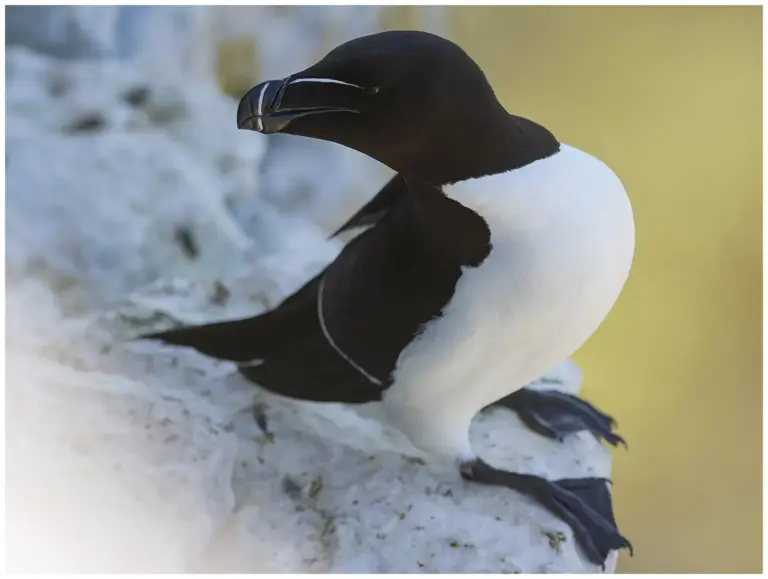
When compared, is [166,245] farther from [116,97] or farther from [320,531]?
[320,531]

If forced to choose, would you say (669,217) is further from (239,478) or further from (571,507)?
(239,478)

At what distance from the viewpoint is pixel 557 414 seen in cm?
76

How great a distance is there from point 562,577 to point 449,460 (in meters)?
0.15

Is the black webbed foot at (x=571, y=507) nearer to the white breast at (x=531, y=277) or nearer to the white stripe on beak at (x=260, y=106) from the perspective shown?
the white breast at (x=531, y=277)

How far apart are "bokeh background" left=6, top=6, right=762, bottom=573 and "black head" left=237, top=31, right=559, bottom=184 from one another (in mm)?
315

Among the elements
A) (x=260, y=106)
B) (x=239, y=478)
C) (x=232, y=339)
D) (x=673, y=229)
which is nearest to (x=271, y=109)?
(x=260, y=106)

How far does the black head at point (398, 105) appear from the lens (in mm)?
439

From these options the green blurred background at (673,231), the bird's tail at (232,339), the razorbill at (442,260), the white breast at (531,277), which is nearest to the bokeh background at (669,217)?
the green blurred background at (673,231)

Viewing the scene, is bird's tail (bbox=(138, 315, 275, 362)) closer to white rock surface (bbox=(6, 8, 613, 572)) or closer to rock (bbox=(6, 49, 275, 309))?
white rock surface (bbox=(6, 8, 613, 572))

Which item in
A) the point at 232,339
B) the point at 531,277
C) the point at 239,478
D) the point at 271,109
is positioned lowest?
the point at 239,478

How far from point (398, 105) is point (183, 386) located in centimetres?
46

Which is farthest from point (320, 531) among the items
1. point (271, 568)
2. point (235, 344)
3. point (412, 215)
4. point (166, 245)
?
point (166, 245)

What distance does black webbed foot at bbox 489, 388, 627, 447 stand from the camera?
0.75 meters

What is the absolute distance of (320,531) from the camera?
0.66 metres
